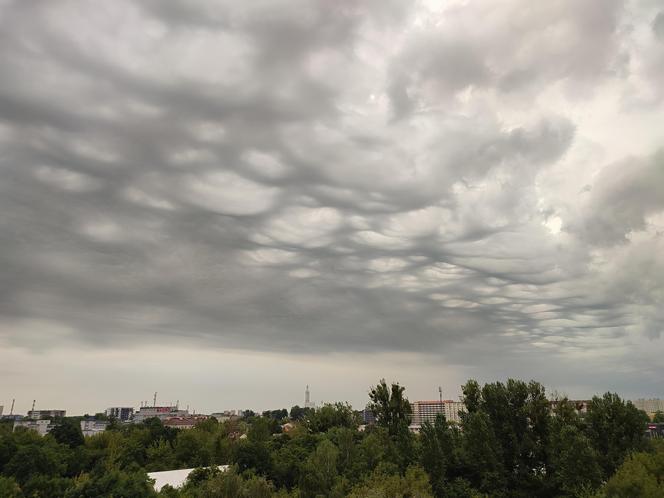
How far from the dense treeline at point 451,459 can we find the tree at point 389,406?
149 mm

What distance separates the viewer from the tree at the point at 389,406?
68000 mm

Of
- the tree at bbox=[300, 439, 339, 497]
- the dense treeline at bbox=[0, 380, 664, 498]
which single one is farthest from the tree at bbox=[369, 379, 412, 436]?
the tree at bbox=[300, 439, 339, 497]

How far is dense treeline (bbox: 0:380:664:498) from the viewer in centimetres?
4003

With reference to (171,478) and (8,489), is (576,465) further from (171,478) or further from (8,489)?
(8,489)

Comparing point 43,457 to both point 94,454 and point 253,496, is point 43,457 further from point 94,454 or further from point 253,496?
point 253,496

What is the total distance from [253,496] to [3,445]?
140 feet

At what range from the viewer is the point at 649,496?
33188mm

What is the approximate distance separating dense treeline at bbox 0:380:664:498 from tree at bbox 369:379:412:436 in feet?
0.49

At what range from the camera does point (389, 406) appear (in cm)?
6875

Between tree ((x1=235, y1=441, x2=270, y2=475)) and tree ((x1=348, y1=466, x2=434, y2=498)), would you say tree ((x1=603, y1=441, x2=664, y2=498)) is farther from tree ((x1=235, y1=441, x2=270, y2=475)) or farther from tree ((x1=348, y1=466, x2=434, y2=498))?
tree ((x1=235, y1=441, x2=270, y2=475))


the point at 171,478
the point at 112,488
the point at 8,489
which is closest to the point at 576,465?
the point at 112,488

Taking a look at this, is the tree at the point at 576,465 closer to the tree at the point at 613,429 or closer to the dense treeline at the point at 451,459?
the dense treeline at the point at 451,459

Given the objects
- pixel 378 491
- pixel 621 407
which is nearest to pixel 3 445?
pixel 378 491

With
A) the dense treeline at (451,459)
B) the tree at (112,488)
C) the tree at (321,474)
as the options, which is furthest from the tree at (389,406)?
the tree at (112,488)
